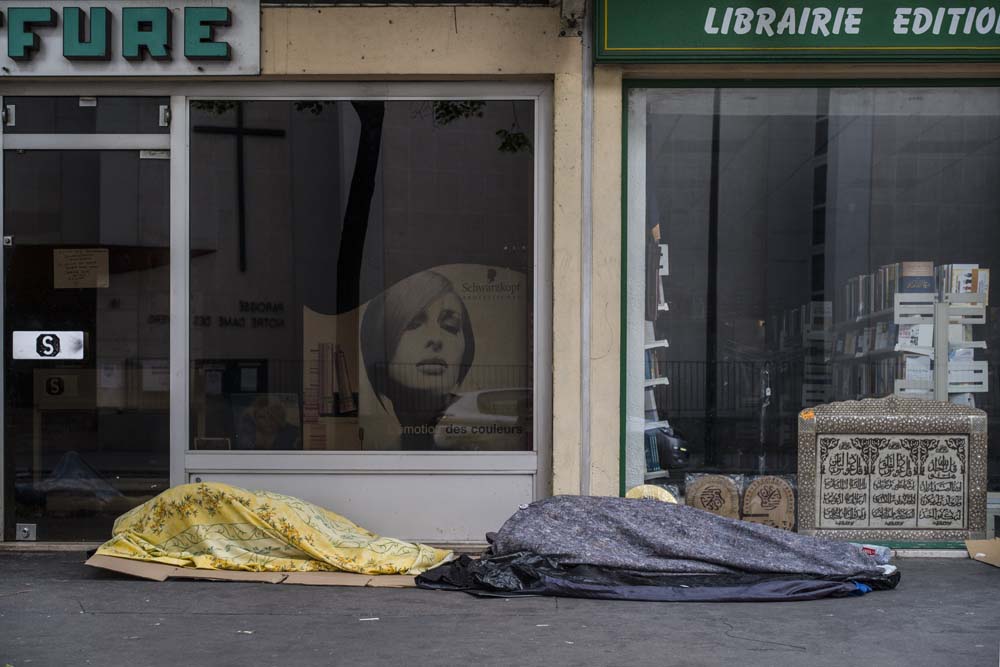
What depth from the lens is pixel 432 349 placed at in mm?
7746

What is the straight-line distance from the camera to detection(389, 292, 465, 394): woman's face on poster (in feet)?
25.3

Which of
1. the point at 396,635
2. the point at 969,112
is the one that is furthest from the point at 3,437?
the point at 969,112

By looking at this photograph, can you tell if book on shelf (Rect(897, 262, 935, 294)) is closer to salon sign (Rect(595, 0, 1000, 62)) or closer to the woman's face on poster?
salon sign (Rect(595, 0, 1000, 62))

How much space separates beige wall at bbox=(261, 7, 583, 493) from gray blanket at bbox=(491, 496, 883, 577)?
75 cm

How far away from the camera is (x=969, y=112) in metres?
7.70

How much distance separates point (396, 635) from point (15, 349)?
3813 millimetres

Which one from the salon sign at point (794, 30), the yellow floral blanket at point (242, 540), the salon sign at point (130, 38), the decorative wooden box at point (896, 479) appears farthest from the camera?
the decorative wooden box at point (896, 479)

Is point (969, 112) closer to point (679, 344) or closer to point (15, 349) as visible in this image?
point (679, 344)

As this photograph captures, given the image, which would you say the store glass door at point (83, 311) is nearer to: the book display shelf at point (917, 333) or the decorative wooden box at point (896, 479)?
the decorative wooden box at point (896, 479)

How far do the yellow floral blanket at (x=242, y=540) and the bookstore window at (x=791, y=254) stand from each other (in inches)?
80.0

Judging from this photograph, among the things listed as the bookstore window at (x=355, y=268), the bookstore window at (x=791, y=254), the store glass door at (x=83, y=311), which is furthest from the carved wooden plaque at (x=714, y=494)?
the store glass door at (x=83, y=311)

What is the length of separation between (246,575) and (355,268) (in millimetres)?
2203

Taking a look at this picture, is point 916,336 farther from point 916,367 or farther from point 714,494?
point 714,494

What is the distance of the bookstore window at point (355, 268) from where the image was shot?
7691mm
